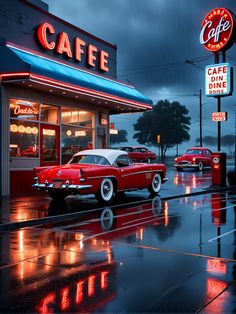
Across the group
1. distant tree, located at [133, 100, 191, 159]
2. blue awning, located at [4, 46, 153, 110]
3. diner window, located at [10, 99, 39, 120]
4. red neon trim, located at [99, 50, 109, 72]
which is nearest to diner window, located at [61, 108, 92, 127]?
blue awning, located at [4, 46, 153, 110]

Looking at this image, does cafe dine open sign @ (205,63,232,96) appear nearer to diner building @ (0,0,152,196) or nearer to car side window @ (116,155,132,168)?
diner building @ (0,0,152,196)

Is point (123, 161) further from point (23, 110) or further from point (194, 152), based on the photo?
point (194, 152)

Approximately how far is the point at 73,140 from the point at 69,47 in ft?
14.0

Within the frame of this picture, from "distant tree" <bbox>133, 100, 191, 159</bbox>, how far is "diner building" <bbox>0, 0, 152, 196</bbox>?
238ft

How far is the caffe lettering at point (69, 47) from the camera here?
1767cm

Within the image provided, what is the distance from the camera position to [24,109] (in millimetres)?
17000

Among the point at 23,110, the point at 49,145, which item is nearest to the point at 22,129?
the point at 23,110

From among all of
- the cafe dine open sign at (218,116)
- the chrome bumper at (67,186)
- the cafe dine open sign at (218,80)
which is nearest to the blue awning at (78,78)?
the cafe dine open sign at (218,80)

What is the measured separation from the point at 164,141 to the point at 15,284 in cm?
8906

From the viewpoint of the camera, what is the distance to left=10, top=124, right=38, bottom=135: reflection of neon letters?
16.5m

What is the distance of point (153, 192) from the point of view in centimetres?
1694

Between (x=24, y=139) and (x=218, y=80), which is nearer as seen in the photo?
(x=24, y=139)

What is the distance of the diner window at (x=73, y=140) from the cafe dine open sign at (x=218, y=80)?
6335mm

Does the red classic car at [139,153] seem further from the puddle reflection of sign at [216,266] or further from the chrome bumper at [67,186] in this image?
the puddle reflection of sign at [216,266]
